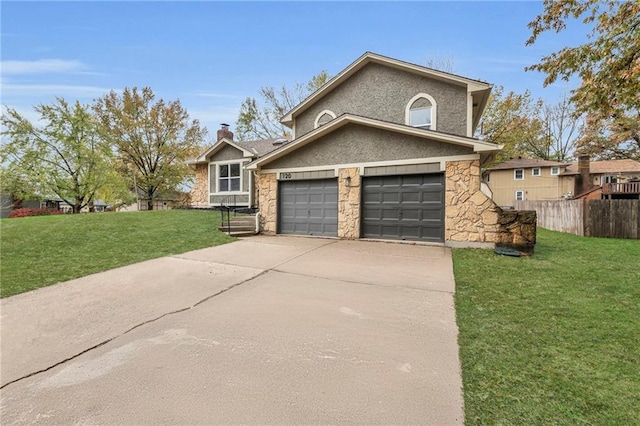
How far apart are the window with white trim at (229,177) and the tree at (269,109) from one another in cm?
1191

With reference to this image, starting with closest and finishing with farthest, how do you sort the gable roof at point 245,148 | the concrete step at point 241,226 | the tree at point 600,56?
the tree at point 600,56 < the concrete step at point 241,226 < the gable roof at point 245,148

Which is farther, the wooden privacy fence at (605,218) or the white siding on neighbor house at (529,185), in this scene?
the white siding on neighbor house at (529,185)

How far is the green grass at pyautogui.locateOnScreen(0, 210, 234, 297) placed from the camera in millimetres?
6066

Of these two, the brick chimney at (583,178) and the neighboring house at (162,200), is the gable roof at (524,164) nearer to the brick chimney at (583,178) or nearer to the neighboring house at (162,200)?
the brick chimney at (583,178)

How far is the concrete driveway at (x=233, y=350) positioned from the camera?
2.19 metres

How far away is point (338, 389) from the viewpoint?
2.40 m

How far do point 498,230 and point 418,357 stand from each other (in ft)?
22.7

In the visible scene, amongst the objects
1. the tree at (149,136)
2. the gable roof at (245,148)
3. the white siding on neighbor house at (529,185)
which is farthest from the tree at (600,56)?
the tree at (149,136)

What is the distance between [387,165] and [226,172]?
11.3 meters

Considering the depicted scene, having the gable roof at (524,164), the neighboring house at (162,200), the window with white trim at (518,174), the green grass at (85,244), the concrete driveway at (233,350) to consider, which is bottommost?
the concrete driveway at (233,350)

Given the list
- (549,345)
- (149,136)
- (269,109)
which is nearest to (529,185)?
(269,109)

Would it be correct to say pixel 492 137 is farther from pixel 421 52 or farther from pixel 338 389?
pixel 338 389

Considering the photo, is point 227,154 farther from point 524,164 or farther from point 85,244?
point 524,164

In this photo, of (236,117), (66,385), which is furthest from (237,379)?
(236,117)
